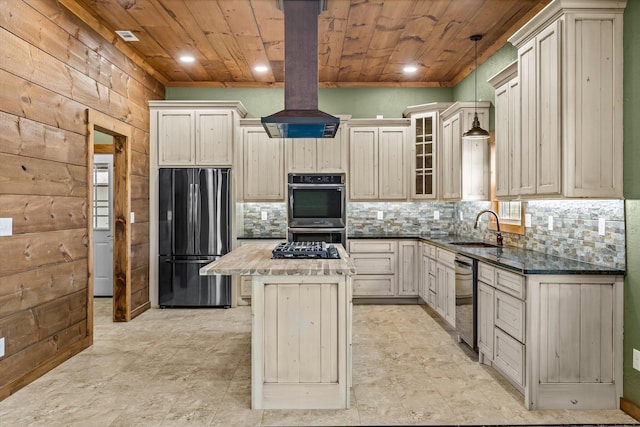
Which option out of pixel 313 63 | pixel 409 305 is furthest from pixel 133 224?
pixel 409 305

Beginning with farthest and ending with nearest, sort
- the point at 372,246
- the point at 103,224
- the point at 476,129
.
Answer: the point at 103,224, the point at 372,246, the point at 476,129

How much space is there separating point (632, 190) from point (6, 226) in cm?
395

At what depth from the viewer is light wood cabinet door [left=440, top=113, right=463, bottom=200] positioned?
4.87 m

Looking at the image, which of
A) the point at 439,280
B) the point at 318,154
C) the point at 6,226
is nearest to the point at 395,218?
the point at 318,154

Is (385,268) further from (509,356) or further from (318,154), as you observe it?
(509,356)

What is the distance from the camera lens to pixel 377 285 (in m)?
5.51

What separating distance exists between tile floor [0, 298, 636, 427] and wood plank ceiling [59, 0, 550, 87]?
9.64 ft

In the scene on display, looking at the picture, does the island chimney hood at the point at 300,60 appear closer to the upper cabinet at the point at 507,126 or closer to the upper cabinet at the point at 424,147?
the upper cabinet at the point at 507,126

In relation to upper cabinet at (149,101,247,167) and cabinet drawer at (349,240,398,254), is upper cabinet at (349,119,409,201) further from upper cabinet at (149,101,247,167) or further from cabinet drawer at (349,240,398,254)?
upper cabinet at (149,101,247,167)

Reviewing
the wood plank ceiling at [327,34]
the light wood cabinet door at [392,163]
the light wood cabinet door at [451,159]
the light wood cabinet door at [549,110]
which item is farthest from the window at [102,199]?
the light wood cabinet door at [549,110]

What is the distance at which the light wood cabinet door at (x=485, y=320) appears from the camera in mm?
3248

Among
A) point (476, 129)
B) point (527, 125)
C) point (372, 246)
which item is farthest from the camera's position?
point (372, 246)

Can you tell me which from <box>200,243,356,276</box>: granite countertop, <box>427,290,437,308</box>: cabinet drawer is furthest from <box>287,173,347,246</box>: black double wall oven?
<box>200,243,356,276</box>: granite countertop

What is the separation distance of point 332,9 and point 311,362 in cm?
285
